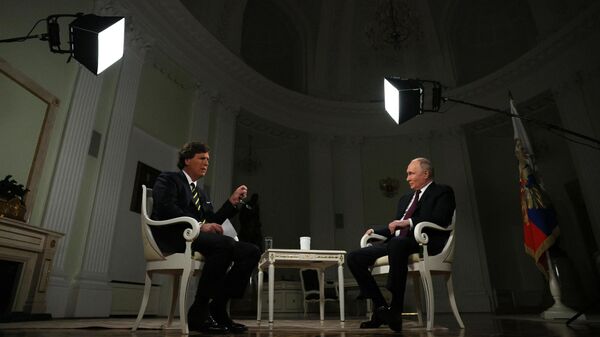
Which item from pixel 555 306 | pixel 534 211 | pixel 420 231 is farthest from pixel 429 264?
pixel 534 211

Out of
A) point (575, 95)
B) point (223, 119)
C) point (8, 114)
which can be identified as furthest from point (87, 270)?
point (575, 95)

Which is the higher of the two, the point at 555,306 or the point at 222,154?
the point at 222,154

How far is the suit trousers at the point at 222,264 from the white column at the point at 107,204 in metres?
3.08

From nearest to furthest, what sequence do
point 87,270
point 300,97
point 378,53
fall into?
point 87,270, point 300,97, point 378,53

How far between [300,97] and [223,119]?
2352 millimetres

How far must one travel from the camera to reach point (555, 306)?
4.33 m

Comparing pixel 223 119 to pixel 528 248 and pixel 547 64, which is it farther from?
pixel 547 64

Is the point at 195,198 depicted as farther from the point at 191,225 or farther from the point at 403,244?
the point at 403,244

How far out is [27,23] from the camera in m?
4.52

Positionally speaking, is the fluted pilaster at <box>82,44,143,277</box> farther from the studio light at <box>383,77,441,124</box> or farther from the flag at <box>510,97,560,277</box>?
the flag at <box>510,97,560,277</box>

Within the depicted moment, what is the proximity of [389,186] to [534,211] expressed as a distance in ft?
15.8

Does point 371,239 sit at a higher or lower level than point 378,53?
lower

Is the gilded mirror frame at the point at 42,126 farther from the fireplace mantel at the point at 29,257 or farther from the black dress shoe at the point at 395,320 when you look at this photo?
the black dress shoe at the point at 395,320

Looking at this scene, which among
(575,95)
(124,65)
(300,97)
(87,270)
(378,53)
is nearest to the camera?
(87,270)
